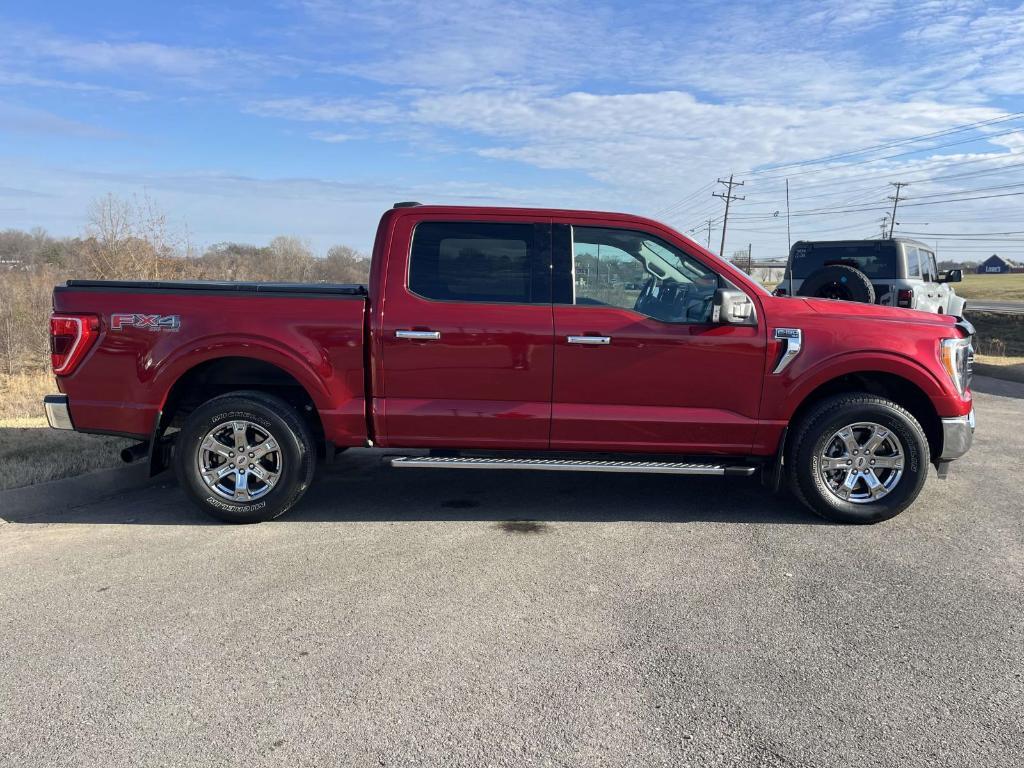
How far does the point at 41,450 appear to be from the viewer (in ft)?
19.7

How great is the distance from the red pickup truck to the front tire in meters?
0.01

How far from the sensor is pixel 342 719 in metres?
2.69

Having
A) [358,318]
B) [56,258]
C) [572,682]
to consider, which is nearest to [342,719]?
[572,682]

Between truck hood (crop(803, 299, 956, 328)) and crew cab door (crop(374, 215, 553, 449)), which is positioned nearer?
crew cab door (crop(374, 215, 553, 449))

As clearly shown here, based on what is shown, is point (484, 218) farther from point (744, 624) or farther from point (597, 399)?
point (744, 624)

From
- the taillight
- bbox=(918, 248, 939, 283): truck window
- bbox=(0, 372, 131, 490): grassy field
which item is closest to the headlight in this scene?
the taillight

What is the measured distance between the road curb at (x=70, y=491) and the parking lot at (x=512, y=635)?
0.12 m

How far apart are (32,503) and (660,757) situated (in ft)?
15.0

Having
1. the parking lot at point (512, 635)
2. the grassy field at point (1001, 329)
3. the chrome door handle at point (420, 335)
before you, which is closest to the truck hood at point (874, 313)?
the parking lot at point (512, 635)

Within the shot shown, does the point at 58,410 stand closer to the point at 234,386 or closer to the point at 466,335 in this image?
the point at 234,386

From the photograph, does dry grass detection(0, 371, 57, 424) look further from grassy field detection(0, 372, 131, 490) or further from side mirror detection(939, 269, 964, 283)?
side mirror detection(939, 269, 964, 283)

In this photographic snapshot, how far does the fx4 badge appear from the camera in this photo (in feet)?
15.3

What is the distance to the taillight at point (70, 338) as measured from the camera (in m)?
4.62

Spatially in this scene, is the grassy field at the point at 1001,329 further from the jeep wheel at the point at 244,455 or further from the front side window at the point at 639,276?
the jeep wheel at the point at 244,455
